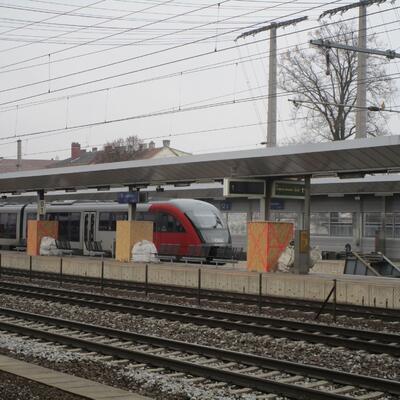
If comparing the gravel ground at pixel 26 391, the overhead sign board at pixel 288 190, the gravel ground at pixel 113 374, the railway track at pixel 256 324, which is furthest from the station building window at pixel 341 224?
the gravel ground at pixel 26 391

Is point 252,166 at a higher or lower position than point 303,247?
higher

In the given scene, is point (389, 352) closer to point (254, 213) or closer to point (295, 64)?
point (254, 213)

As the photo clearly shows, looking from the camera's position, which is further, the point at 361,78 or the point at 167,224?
the point at 167,224

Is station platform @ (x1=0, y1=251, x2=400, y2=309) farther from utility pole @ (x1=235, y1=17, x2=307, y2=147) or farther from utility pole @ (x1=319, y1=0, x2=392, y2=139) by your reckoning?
utility pole @ (x1=235, y1=17, x2=307, y2=147)

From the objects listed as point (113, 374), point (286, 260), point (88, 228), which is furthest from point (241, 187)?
point (88, 228)

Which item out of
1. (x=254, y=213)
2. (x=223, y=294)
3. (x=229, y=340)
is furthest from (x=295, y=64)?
(x=229, y=340)

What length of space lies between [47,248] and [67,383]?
24.5 meters

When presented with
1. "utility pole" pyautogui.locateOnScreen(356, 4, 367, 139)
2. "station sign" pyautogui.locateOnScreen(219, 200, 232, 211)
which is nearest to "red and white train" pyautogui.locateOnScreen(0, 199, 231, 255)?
"utility pole" pyautogui.locateOnScreen(356, 4, 367, 139)

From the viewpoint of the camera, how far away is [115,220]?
33.8 meters

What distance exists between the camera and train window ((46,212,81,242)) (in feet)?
118

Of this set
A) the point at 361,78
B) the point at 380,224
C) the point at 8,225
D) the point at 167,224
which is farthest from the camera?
the point at 8,225

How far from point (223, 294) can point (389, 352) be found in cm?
974

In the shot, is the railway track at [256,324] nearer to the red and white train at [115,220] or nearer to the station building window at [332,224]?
the red and white train at [115,220]

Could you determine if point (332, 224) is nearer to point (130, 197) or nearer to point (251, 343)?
point (130, 197)
